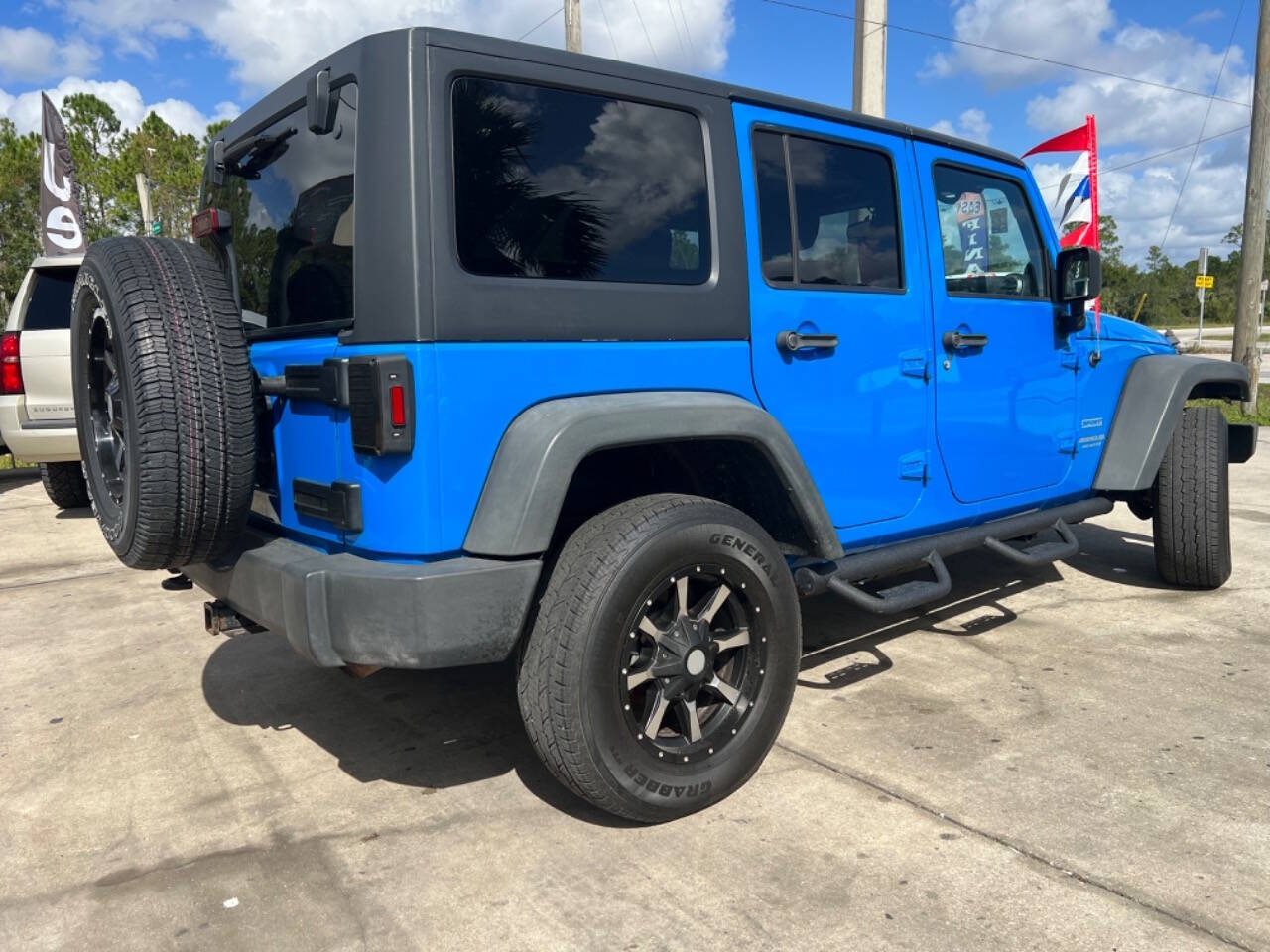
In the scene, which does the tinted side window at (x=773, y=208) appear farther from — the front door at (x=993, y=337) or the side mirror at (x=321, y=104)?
the side mirror at (x=321, y=104)

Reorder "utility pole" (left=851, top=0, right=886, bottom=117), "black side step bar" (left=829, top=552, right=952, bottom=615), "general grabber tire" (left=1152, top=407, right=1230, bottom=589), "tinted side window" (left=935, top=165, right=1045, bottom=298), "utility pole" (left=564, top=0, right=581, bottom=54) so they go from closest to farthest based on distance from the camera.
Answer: "black side step bar" (left=829, top=552, right=952, bottom=615)
"tinted side window" (left=935, top=165, right=1045, bottom=298)
"general grabber tire" (left=1152, top=407, right=1230, bottom=589)
"utility pole" (left=851, top=0, right=886, bottom=117)
"utility pole" (left=564, top=0, right=581, bottom=54)

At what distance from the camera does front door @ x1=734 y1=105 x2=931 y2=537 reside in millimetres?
3080

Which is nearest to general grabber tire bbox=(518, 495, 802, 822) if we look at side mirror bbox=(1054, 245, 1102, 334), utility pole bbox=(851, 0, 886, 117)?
side mirror bbox=(1054, 245, 1102, 334)

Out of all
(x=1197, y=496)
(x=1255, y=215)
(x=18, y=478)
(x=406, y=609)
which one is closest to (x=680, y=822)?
(x=406, y=609)

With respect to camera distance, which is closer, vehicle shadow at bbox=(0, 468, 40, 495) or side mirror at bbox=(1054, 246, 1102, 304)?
side mirror at bbox=(1054, 246, 1102, 304)

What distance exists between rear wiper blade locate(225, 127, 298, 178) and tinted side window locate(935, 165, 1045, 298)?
2.33 metres

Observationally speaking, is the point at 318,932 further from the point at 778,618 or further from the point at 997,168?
the point at 997,168

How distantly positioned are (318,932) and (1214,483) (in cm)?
435

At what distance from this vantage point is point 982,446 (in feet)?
12.5

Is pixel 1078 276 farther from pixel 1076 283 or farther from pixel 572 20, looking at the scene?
pixel 572 20

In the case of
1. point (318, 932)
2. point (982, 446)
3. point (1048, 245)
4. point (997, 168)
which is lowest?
point (318, 932)

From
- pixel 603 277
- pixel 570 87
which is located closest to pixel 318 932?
pixel 603 277

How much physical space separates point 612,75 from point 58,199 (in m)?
14.8

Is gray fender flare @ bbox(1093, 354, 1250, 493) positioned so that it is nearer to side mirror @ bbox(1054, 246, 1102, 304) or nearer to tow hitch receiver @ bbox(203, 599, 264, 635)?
side mirror @ bbox(1054, 246, 1102, 304)
